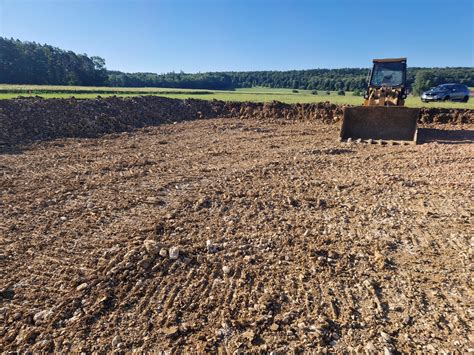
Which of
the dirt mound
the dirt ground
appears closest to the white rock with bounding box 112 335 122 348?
the dirt ground

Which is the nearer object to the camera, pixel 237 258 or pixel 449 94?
pixel 237 258

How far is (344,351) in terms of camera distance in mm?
2979

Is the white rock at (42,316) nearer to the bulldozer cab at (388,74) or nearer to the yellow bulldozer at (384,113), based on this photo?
the yellow bulldozer at (384,113)

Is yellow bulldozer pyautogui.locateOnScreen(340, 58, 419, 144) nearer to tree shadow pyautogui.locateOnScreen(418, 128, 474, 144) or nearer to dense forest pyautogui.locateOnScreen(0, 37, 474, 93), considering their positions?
tree shadow pyautogui.locateOnScreen(418, 128, 474, 144)

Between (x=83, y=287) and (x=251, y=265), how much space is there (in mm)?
1926

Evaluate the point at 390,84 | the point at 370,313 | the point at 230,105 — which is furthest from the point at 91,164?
the point at 230,105

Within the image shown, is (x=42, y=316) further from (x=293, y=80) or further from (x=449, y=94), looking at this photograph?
(x=293, y=80)

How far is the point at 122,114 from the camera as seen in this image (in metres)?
16.8

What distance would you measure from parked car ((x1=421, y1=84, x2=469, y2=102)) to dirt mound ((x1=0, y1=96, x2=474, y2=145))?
784cm

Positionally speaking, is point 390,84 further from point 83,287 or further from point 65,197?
point 83,287

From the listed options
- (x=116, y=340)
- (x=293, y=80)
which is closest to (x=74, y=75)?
(x=293, y=80)

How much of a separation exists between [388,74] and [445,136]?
3198 millimetres

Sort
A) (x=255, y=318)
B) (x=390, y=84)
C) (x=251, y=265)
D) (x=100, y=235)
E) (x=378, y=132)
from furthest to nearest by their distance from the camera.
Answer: (x=390, y=84) → (x=378, y=132) → (x=100, y=235) → (x=251, y=265) → (x=255, y=318)

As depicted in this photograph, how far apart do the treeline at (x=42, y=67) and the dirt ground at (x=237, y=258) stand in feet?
191
